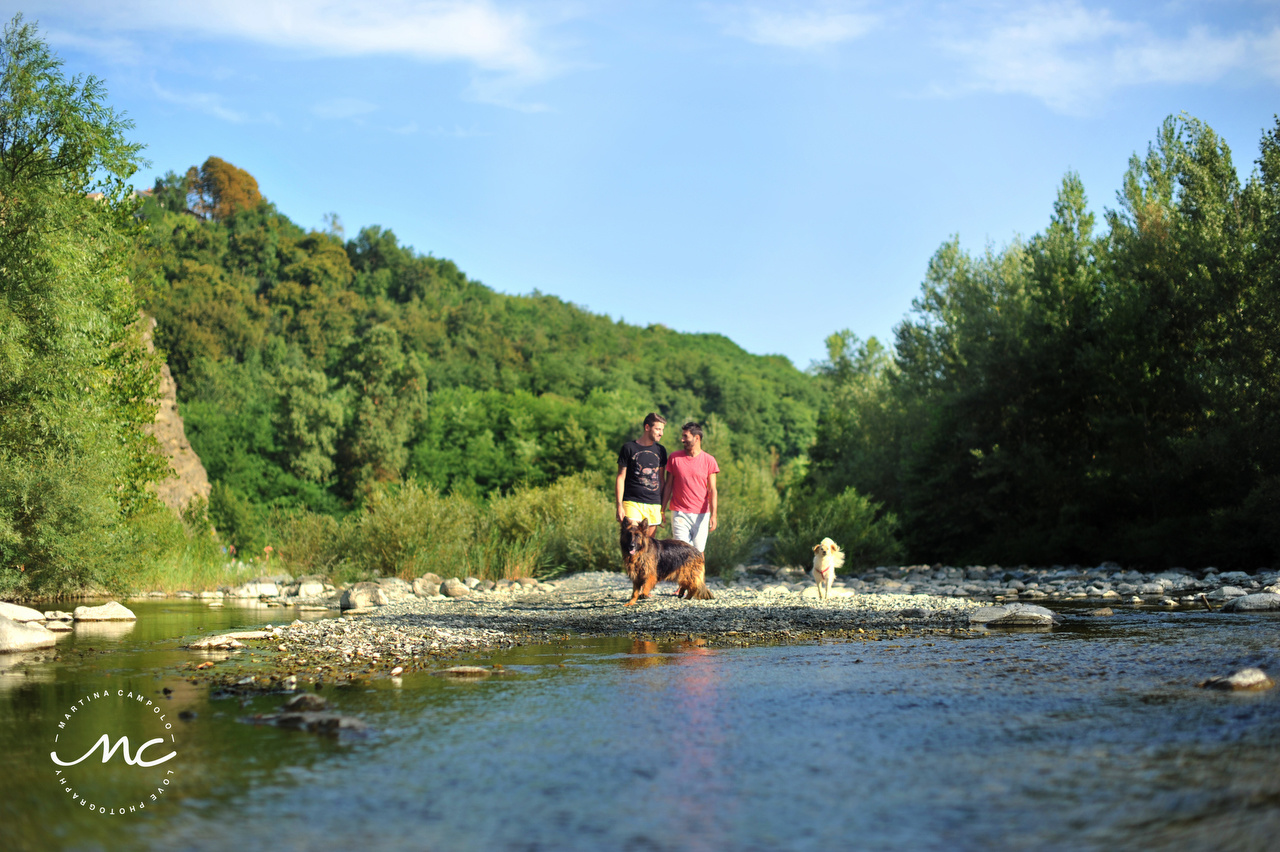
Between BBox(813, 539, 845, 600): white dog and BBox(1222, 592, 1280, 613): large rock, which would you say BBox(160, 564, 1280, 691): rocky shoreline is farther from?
BBox(813, 539, 845, 600): white dog

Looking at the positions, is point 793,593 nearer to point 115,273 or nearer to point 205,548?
point 115,273

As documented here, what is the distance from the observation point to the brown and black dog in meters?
9.53

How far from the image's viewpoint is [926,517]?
75.4 ft

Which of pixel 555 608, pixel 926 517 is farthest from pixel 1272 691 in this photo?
pixel 926 517

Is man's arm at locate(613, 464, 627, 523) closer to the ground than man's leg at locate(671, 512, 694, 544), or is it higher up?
higher up

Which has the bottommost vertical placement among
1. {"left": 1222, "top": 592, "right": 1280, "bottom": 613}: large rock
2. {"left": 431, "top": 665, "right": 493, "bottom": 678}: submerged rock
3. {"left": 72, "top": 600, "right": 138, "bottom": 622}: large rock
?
{"left": 72, "top": 600, "right": 138, "bottom": 622}: large rock

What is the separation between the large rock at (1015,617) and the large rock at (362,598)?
7.48 metres

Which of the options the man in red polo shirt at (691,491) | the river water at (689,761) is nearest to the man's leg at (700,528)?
the man in red polo shirt at (691,491)

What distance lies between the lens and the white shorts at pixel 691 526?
10.0 meters

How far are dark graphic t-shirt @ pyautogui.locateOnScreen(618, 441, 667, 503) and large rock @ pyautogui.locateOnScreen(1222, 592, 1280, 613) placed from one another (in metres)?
6.40

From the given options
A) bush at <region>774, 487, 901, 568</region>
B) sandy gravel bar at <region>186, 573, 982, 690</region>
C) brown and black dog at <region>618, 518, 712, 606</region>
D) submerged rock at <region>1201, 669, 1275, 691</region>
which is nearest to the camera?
submerged rock at <region>1201, 669, 1275, 691</region>

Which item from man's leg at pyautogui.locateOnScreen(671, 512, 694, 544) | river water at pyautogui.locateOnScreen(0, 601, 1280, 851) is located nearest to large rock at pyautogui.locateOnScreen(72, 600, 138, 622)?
river water at pyautogui.locateOnScreen(0, 601, 1280, 851)

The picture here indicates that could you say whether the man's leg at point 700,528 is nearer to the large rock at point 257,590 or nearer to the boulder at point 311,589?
the boulder at point 311,589

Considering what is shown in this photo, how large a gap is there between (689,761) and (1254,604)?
29.6 feet
